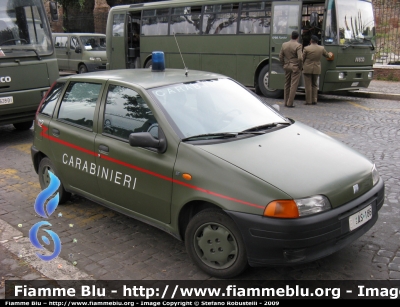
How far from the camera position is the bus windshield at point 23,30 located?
8742mm

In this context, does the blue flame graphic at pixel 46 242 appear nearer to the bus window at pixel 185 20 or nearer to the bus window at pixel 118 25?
the bus window at pixel 185 20

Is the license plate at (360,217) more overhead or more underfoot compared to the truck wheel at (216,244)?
more overhead

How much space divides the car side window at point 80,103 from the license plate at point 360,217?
2.71 metres

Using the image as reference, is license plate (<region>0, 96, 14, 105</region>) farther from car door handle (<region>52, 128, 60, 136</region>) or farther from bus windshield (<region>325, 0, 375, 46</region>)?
bus windshield (<region>325, 0, 375, 46</region>)

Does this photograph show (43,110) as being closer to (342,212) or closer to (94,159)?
(94,159)

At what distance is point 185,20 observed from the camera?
1559cm

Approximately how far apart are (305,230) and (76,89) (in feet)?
10.2

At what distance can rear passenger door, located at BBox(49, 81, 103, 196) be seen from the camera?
4.79 metres

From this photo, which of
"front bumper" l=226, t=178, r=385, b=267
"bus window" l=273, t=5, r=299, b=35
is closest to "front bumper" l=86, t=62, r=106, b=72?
"bus window" l=273, t=5, r=299, b=35

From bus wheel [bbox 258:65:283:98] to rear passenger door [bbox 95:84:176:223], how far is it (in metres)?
9.86

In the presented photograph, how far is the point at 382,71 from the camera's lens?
17.1 m

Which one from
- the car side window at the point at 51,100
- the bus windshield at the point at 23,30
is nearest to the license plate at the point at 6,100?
the bus windshield at the point at 23,30

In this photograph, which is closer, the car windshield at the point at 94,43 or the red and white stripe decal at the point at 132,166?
the red and white stripe decal at the point at 132,166

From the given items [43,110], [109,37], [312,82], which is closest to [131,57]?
[109,37]
